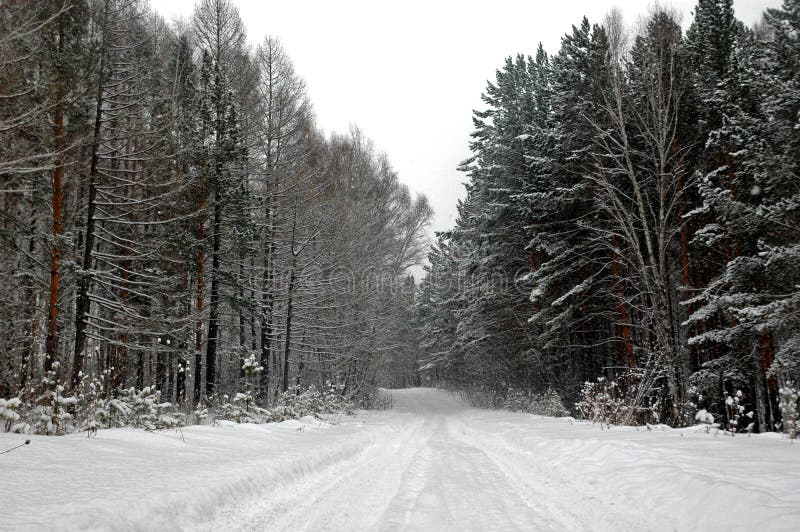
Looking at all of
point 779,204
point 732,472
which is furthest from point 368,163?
point 732,472

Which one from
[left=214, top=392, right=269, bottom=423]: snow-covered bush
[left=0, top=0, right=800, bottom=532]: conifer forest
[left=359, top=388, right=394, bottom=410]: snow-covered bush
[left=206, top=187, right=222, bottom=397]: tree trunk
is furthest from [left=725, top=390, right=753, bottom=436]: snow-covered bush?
[left=359, top=388, right=394, bottom=410]: snow-covered bush

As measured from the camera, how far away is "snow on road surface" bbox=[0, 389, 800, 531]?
10.7 feet

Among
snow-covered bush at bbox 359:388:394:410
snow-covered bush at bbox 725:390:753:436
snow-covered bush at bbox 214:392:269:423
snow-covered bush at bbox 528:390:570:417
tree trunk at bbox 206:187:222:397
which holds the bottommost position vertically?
snow-covered bush at bbox 359:388:394:410

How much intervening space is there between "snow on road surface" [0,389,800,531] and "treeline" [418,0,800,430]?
2.24 meters

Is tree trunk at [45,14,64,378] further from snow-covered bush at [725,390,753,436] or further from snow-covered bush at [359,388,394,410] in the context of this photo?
snow-covered bush at [359,388,394,410]

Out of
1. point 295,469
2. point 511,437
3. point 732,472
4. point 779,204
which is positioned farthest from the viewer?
point 779,204

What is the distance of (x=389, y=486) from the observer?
18.1 feet

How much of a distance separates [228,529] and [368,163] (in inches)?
815

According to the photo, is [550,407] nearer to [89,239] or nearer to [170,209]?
[170,209]

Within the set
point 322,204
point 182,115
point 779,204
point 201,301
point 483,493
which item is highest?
point 182,115

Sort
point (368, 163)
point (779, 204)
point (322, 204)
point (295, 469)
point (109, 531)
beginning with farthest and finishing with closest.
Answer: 1. point (368, 163)
2. point (322, 204)
3. point (779, 204)
4. point (295, 469)
5. point (109, 531)

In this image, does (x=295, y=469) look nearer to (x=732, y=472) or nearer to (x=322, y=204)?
(x=732, y=472)

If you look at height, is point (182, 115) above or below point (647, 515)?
above

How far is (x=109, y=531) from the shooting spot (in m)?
2.93
